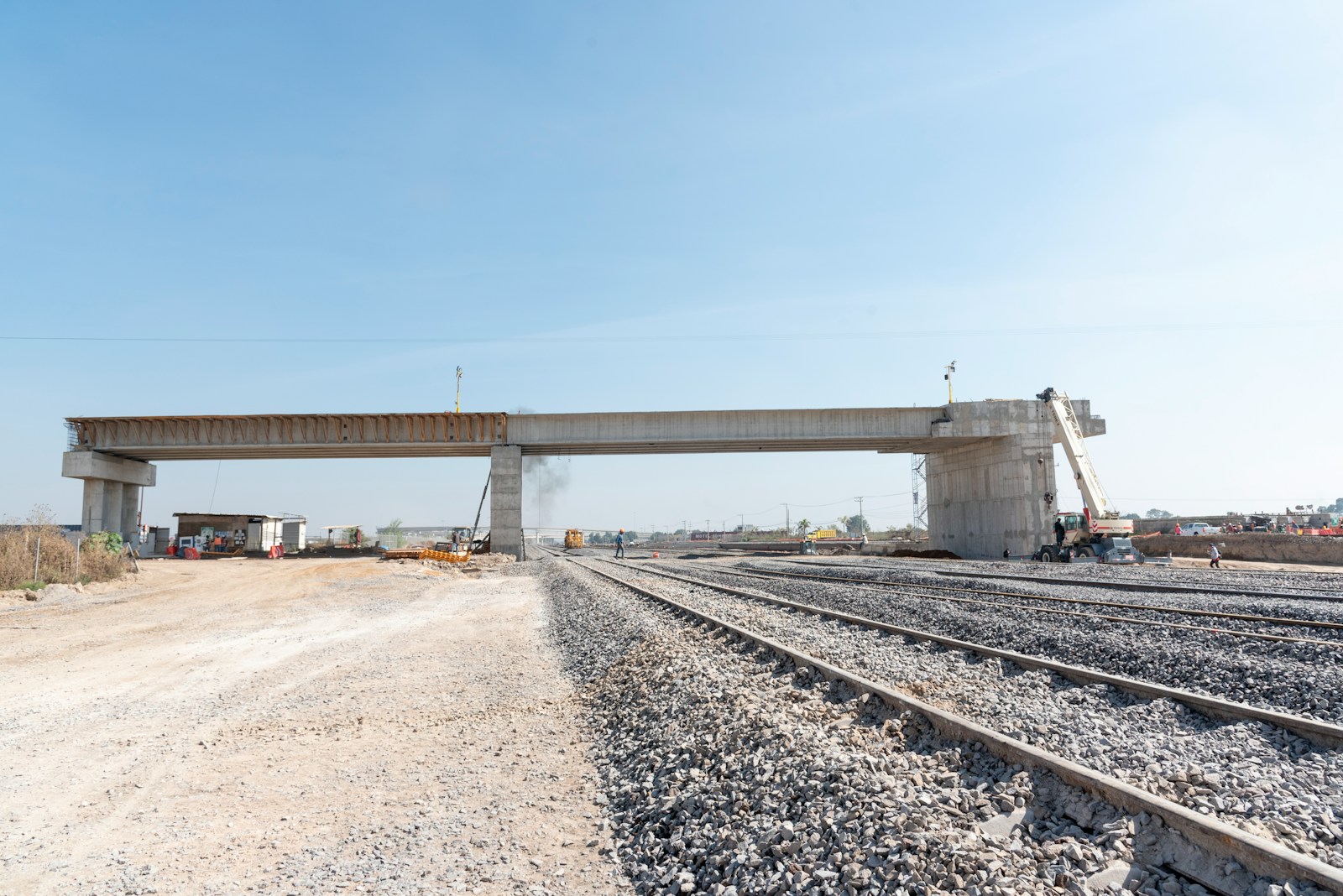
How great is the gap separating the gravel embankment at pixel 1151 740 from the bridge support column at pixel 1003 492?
33.8m

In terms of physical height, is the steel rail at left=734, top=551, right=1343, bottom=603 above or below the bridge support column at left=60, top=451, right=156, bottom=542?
below

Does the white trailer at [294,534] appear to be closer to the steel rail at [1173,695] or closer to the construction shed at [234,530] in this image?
the construction shed at [234,530]

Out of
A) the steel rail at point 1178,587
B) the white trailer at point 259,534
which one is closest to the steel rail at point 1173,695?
the steel rail at point 1178,587

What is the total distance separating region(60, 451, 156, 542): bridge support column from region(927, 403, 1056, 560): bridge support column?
46.9 metres

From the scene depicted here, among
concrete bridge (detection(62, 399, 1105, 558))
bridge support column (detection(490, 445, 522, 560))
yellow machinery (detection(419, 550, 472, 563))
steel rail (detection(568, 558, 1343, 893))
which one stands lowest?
yellow machinery (detection(419, 550, 472, 563))

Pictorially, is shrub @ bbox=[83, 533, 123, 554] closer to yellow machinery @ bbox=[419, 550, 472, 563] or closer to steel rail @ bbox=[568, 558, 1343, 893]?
yellow machinery @ bbox=[419, 550, 472, 563]

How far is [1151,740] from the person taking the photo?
18.9ft

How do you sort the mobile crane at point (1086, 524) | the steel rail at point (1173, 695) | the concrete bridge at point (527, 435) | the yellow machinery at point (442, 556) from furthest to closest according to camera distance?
the concrete bridge at point (527, 435) < the yellow machinery at point (442, 556) < the mobile crane at point (1086, 524) < the steel rail at point (1173, 695)

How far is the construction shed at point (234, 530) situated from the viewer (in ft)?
173

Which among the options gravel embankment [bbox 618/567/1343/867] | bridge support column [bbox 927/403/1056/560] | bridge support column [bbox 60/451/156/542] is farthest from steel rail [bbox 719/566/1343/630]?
bridge support column [bbox 60/451/156/542]

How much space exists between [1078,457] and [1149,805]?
37842 mm

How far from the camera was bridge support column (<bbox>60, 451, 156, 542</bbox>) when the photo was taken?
44.0 meters

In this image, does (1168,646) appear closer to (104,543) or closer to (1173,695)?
(1173,695)

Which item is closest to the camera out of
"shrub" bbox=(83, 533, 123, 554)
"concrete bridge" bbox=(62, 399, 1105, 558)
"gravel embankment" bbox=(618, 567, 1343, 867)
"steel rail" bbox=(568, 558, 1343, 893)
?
"steel rail" bbox=(568, 558, 1343, 893)
